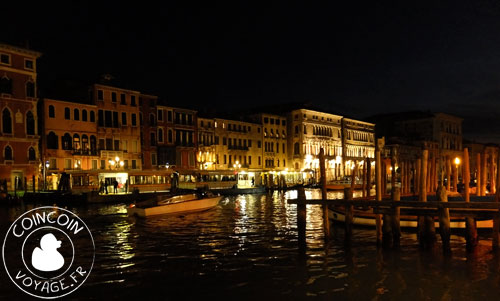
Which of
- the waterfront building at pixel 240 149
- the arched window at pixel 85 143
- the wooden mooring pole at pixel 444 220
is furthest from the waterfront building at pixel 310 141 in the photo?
the wooden mooring pole at pixel 444 220

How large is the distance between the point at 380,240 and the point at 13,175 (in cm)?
3564

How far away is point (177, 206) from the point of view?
26531 mm

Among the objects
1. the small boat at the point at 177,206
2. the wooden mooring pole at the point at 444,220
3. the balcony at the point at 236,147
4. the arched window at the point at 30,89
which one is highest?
the arched window at the point at 30,89

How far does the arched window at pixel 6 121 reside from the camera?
4041 centimetres

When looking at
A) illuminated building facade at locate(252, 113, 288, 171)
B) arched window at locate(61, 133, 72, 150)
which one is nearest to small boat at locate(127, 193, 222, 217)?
arched window at locate(61, 133, 72, 150)

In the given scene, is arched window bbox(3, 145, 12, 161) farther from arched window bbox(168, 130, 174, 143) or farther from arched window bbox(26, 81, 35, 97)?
arched window bbox(168, 130, 174, 143)

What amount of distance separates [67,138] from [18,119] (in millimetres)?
4921

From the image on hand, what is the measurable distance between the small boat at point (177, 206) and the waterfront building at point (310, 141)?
4388 centimetres

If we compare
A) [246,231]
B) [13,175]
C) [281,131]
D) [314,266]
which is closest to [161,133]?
[13,175]

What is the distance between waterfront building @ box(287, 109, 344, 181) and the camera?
243ft

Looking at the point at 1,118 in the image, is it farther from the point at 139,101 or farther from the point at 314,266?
the point at 314,266

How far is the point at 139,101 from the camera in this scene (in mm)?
52531

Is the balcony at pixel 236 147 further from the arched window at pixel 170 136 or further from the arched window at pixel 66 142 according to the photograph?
the arched window at pixel 66 142

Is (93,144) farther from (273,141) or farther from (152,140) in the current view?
(273,141)
